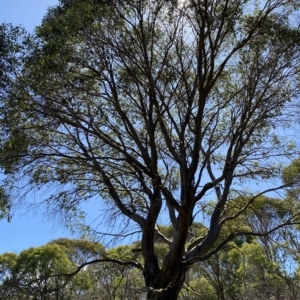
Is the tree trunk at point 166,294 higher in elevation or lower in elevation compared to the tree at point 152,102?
lower

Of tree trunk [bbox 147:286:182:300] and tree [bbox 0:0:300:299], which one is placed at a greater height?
tree [bbox 0:0:300:299]

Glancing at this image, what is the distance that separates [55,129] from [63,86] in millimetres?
854

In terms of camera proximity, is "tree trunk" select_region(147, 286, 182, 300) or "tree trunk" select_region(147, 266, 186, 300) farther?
"tree trunk" select_region(147, 266, 186, 300)

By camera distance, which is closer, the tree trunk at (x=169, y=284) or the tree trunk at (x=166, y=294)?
the tree trunk at (x=166, y=294)

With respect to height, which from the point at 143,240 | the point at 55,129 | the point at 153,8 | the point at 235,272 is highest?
the point at 153,8

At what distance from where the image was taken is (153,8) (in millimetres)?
6219

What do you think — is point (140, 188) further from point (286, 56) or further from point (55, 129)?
point (286, 56)

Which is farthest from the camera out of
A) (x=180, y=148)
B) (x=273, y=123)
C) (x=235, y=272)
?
(x=235, y=272)

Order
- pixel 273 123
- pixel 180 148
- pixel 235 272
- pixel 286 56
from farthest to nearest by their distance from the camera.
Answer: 1. pixel 235 272
2. pixel 273 123
3. pixel 286 56
4. pixel 180 148

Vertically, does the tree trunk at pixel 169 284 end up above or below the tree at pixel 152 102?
below

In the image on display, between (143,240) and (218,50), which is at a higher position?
(218,50)

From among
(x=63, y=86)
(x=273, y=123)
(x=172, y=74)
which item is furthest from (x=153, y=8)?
(x=273, y=123)

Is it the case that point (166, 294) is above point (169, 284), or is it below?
below

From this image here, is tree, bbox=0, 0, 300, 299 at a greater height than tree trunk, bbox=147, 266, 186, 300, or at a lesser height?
greater
